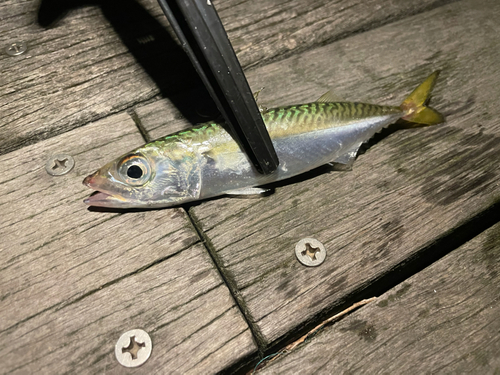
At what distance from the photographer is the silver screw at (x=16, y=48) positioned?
1.99m

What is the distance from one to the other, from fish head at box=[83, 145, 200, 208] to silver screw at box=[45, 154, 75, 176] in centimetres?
26

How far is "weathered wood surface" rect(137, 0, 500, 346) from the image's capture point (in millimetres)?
1374

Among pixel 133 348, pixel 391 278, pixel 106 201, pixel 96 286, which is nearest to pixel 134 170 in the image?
pixel 106 201

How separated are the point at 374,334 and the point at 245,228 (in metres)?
0.67

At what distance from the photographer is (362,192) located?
1602 millimetres

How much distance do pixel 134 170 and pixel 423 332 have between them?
1340mm

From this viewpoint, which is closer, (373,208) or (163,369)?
(163,369)

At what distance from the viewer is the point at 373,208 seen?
5.11 ft

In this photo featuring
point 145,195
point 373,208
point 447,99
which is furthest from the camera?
point 447,99

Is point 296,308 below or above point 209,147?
below

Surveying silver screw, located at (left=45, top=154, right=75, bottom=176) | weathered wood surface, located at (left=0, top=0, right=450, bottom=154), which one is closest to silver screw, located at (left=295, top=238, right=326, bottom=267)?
weathered wood surface, located at (left=0, top=0, right=450, bottom=154)

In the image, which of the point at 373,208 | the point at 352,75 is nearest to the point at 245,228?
the point at 373,208

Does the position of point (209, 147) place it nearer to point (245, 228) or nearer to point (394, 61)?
point (245, 228)

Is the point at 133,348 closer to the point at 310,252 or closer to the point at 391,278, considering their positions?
the point at 310,252
